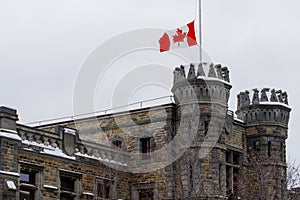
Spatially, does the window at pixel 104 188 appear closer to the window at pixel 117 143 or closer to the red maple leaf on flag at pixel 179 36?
the window at pixel 117 143

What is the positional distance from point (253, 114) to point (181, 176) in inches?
284

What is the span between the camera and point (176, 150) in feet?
130

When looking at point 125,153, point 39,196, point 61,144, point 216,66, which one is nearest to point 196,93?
point 216,66

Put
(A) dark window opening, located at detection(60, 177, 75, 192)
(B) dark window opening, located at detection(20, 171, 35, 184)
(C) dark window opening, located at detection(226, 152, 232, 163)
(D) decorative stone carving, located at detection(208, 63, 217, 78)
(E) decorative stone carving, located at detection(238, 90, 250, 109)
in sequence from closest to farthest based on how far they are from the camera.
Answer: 1. (B) dark window opening, located at detection(20, 171, 35, 184)
2. (A) dark window opening, located at detection(60, 177, 75, 192)
3. (D) decorative stone carving, located at detection(208, 63, 217, 78)
4. (C) dark window opening, located at detection(226, 152, 232, 163)
5. (E) decorative stone carving, located at detection(238, 90, 250, 109)

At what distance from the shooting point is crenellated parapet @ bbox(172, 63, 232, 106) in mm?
39969

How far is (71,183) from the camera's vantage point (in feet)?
119

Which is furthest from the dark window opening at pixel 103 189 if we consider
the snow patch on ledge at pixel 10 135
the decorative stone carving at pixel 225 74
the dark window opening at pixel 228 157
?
the decorative stone carving at pixel 225 74

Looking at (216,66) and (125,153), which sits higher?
(216,66)

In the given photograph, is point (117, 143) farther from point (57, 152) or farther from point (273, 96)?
point (273, 96)

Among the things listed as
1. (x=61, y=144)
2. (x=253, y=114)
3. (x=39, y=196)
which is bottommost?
(x=39, y=196)

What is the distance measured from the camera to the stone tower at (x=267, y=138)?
1679 inches

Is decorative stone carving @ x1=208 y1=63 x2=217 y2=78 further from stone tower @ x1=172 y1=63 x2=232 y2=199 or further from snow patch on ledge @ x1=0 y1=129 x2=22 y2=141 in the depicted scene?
snow patch on ledge @ x1=0 y1=129 x2=22 y2=141

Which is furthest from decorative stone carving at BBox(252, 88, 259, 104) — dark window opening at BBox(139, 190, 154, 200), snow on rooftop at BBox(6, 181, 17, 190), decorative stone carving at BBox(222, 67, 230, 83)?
snow on rooftop at BBox(6, 181, 17, 190)

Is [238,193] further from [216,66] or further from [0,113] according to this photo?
[0,113]
